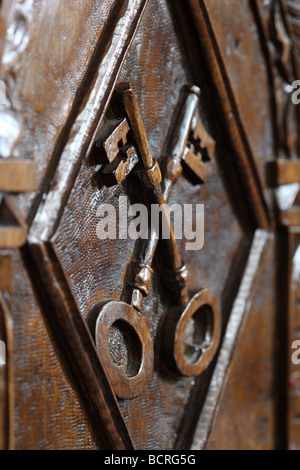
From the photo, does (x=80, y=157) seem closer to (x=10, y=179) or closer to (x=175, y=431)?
(x=10, y=179)

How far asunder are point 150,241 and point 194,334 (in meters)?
0.21

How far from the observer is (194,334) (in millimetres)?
1017

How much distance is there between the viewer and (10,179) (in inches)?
27.0

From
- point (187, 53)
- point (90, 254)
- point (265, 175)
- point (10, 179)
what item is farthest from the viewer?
point (265, 175)

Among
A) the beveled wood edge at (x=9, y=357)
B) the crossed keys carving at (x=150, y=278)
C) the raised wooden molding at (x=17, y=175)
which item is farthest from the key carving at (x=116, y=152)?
the beveled wood edge at (x=9, y=357)

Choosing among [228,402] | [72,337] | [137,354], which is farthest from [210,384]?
[72,337]

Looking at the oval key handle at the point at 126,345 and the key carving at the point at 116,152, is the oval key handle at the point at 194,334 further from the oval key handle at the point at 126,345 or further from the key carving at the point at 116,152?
the key carving at the point at 116,152

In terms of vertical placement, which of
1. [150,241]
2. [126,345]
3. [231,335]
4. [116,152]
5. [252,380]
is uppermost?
[116,152]

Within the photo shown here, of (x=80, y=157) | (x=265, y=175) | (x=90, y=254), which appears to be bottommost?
(x=265, y=175)

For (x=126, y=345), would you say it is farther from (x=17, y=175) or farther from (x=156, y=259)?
(x=17, y=175)

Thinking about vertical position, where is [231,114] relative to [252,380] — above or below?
above

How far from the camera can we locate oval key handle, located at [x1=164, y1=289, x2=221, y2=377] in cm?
94

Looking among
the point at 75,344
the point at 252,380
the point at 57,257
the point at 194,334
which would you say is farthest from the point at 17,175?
the point at 252,380

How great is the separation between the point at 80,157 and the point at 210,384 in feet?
1.57
